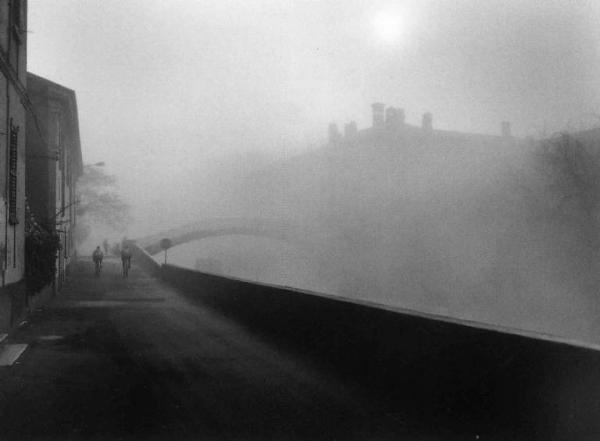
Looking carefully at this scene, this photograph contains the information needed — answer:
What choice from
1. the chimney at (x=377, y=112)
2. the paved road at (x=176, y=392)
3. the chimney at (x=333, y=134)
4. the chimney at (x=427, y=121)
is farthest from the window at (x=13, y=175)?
the chimney at (x=333, y=134)

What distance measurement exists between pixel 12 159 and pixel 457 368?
11.7 metres

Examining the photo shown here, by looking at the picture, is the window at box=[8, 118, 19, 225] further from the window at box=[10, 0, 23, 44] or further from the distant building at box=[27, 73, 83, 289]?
the distant building at box=[27, 73, 83, 289]

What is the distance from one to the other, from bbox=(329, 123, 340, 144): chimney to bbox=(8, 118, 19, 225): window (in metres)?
82.4

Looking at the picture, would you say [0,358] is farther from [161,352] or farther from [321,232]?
[321,232]

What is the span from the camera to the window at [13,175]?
48.9 feet

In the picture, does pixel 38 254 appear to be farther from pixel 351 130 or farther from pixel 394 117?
pixel 351 130

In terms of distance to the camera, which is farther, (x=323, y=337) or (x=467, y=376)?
(x=323, y=337)

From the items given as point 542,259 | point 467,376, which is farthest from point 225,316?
point 542,259

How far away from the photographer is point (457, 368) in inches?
265

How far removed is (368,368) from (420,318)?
1338 millimetres

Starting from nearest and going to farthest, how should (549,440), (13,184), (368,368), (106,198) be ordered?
(549,440) → (368,368) → (13,184) → (106,198)

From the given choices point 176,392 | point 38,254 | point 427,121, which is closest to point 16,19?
point 38,254

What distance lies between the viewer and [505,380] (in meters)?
5.91

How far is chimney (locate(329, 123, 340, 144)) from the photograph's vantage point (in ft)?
320
